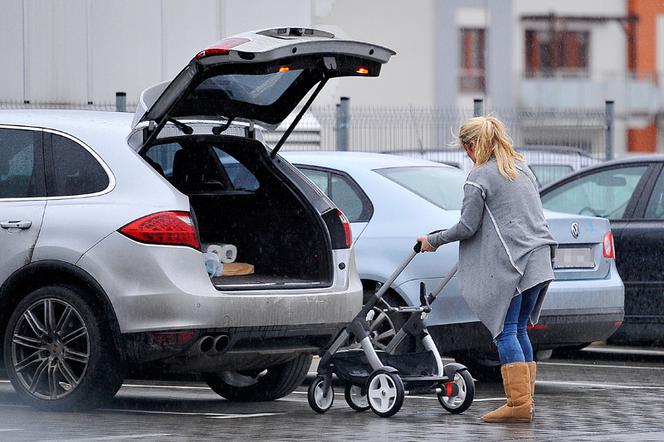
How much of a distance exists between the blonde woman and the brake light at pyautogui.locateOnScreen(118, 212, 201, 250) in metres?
1.31

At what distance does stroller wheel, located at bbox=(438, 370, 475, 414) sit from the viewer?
8734mm

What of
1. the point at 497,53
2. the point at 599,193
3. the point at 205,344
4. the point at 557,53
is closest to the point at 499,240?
the point at 205,344

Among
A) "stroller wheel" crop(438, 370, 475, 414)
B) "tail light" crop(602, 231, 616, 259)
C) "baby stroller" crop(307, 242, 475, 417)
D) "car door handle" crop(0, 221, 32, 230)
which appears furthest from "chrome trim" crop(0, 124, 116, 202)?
"tail light" crop(602, 231, 616, 259)

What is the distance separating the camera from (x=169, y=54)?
24.0m

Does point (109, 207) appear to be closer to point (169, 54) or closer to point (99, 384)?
point (99, 384)

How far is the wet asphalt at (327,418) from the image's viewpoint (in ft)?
25.6

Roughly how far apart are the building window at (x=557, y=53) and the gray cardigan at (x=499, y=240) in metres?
36.3

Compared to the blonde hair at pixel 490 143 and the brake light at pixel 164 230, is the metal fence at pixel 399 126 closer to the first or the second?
the blonde hair at pixel 490 143

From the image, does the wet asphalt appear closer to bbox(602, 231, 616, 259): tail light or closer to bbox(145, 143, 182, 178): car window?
bbox(602, 231, 616, 259): tail light

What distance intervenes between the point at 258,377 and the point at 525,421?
1.84 metres

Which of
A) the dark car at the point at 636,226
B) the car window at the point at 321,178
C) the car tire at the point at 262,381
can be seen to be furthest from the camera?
the dark car at the point at 636,226

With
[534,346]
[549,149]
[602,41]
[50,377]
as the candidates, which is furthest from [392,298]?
[602,41]

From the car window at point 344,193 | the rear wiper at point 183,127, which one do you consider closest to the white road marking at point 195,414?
the rear wiper at point 183,127

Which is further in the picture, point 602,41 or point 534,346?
point 602,41
